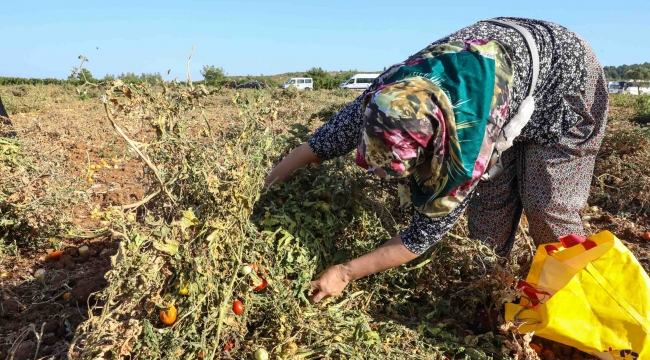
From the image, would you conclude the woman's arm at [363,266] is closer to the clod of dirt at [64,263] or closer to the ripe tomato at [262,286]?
the ripe tomato at [262,286]

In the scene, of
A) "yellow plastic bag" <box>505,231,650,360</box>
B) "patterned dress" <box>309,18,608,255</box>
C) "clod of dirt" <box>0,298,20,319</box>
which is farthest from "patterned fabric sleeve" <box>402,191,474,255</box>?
"clod of dirt" <box>0,298,20,319</box>

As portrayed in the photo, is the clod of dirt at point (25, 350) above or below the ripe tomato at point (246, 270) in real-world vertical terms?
below

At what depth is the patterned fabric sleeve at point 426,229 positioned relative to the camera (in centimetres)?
167

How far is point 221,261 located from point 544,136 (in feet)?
4.45

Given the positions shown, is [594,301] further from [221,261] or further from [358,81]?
[358,81]

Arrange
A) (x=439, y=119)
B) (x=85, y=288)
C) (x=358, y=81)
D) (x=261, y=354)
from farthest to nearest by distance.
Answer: (x=358, y=81)
(x=85, y=288)
(x=261, y=354)
(x=439, y=119)

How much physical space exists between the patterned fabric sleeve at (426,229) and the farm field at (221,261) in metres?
0.34

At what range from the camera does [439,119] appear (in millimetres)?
1369

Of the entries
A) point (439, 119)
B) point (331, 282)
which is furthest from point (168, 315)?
point (439, 119)

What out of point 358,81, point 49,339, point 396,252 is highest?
point 396,252

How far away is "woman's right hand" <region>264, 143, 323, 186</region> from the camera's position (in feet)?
6.48

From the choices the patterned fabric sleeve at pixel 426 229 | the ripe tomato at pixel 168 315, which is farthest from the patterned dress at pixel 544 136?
the ripe tomato at pixel 168 315

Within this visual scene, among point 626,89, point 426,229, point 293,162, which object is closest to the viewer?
point 426,229

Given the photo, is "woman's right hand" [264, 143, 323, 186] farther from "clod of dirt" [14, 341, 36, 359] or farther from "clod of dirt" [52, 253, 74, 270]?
"clod of dirt" [52, 253, 74, 270]
